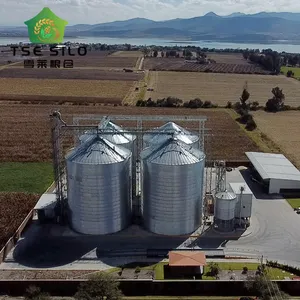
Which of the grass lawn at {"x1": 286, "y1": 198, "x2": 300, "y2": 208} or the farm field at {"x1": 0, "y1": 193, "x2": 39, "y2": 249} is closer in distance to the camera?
the farm field at {"x1": 0, "y1": 193, "x2": 39, "y2": 249}

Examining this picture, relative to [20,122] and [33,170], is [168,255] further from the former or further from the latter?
[20,122]

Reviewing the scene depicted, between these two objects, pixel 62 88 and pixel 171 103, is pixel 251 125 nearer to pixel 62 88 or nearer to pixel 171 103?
pixel 171 103

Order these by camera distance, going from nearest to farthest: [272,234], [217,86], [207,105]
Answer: [272,234] < [207,105] < [217,86]

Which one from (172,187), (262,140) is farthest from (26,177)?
(262,140)

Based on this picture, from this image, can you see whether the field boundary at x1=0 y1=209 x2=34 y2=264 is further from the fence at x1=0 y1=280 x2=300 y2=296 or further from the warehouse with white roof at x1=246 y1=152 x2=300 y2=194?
the warehouse with white roof at x1=246 y1=152 x2=300 y2=194

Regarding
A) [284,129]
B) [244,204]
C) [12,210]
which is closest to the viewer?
[244,204]

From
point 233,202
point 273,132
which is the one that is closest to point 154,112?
point 273,132

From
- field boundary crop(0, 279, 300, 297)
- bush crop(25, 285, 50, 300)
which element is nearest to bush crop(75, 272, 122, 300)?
bush crop(25, 285, 50, 300)
